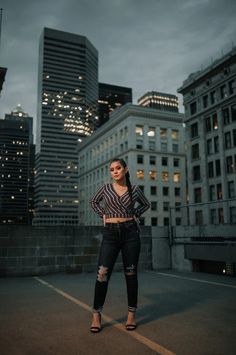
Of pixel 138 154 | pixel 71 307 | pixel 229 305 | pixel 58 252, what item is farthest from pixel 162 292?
pixel 138 154

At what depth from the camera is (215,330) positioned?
3.53 m

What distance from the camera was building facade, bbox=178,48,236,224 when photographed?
4466 cm

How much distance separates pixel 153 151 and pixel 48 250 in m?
63.6

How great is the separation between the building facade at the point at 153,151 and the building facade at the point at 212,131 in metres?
18.1

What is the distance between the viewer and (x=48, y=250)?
9.25m

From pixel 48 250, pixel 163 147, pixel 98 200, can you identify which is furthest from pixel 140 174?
pixel 98 200

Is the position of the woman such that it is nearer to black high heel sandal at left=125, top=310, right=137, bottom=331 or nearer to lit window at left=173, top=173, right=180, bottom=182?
black high heel sandal at left=125, top=310, right=137, bottom=331

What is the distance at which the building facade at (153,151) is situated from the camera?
68.9 metres

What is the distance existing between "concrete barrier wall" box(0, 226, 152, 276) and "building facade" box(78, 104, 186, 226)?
185 feet

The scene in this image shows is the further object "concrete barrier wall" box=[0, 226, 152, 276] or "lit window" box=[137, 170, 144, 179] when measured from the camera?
"lit window" box=[137, 170, 144, 179]

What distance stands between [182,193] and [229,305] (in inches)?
2732

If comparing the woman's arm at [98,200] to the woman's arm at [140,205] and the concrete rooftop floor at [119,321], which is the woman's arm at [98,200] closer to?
the woman's arm at [140,205]

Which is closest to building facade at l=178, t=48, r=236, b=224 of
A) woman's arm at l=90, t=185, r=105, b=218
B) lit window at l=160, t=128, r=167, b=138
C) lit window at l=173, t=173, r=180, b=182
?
lit window at l=160, t=128, r=167, b=138

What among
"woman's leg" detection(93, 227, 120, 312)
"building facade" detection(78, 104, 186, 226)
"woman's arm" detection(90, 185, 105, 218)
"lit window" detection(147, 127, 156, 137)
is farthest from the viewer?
"lit window" detection(147, 127, 156, 137)
